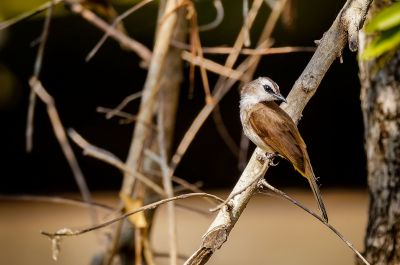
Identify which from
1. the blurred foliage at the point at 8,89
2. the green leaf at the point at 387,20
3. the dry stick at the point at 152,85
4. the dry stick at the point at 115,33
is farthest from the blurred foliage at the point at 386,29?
the blurred foliage at the point at 8,89

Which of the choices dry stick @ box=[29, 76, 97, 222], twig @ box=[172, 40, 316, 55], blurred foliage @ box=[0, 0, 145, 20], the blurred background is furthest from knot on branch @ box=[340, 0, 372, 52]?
the blurred background

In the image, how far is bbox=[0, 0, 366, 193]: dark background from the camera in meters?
6.23

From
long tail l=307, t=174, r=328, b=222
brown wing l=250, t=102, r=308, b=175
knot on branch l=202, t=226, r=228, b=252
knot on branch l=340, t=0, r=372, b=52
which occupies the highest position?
brown wing l=250, t=102, r=308, b=175

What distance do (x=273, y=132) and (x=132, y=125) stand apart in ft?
16.2

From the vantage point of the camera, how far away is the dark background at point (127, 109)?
6.23 meters

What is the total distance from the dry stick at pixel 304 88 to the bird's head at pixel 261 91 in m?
0.96

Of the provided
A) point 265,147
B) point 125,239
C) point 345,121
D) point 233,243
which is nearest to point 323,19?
point 345,121

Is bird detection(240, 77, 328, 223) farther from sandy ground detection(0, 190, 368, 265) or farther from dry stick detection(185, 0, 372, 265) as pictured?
sandy ground detection(0, 190, 368, 265)

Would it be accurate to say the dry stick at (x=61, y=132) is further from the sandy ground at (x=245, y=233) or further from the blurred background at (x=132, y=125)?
the sandy ground at (x=245, y=233)

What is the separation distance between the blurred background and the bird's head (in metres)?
2.85

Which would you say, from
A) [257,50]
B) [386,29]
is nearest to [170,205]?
[257,50]

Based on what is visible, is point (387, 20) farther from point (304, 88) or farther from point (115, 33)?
point (115, 33)

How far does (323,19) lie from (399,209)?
11.0ft

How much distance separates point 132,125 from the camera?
24.7 ft
